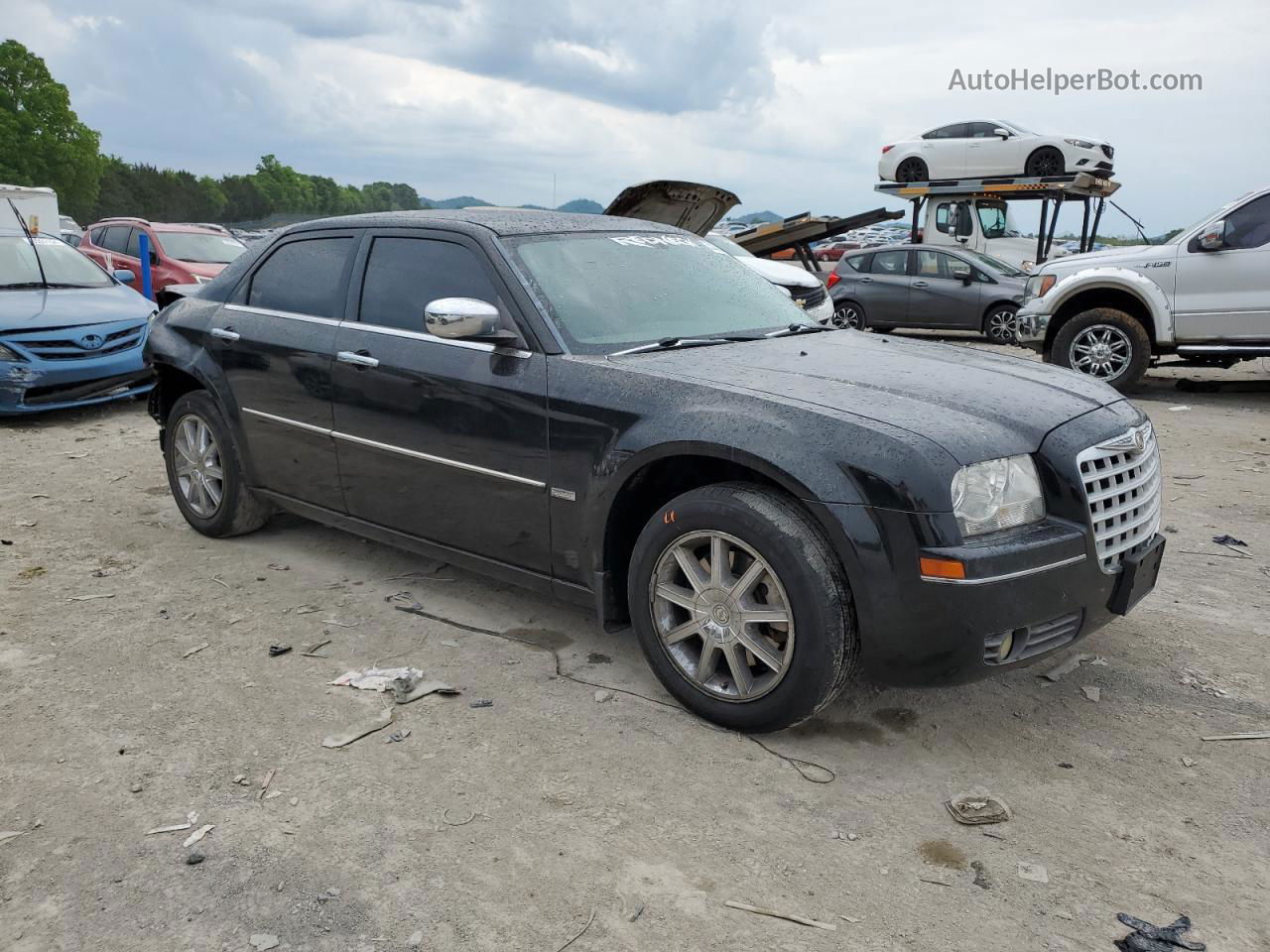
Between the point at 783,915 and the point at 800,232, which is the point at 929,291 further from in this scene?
the point at 783,915

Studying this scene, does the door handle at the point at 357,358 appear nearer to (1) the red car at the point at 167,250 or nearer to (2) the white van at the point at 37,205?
(1) the red car at the point at 167,250

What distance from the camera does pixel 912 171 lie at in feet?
73.3

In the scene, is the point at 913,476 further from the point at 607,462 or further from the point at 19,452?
the point at 19,452

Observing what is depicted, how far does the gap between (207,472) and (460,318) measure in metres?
2.45

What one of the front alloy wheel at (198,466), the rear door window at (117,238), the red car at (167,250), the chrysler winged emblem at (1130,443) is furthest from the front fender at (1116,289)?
the rear door window at (117,238)

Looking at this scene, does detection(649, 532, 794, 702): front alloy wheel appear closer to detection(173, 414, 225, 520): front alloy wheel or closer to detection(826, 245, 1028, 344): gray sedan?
detection(173, 414, 225, 520): front alloy wheel

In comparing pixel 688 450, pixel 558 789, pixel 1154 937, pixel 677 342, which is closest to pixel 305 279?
pixel 677 342

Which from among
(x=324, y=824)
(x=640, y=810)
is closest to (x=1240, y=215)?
(x=640, y=810)

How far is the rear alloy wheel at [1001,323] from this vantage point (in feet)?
50.8

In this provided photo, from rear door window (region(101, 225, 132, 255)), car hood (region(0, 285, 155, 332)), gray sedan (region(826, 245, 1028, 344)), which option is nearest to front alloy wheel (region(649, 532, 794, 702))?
car hood (region(0, 285, 155, 332))

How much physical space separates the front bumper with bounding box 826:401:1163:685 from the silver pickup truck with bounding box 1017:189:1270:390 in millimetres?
7950

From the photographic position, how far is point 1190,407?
998cm

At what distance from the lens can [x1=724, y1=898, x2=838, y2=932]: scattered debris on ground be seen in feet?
8.23

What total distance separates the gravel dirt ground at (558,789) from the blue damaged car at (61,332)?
463 cm
